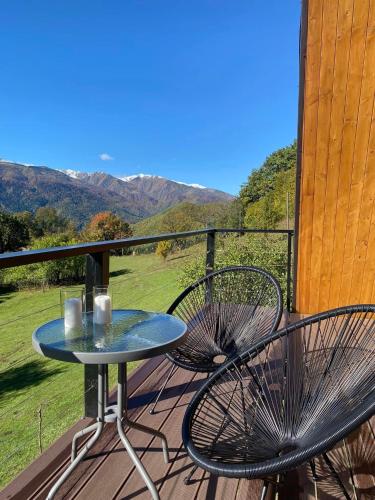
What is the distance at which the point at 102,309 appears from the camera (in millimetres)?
1298

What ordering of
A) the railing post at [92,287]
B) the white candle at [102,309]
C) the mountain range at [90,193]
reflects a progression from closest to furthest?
the white candle at [102,309]
the railing post at [92,287]
the mountain range at [90,193]

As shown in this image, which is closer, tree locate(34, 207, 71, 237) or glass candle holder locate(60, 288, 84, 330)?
glass candle holder locate(60, 288, 84, 330)

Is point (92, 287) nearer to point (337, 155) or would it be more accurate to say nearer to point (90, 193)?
point (337, 155)

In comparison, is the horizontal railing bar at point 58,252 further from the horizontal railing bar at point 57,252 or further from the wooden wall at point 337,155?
the wooden wall at point 337,155

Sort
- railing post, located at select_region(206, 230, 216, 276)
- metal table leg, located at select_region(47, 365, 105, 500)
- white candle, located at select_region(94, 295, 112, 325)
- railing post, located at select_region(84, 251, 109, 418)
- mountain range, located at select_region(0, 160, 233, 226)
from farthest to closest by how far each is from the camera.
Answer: mountain range, located at select_region(0, 160, 233, 226)
railing post, located at select_region(206, 230, 216, 276)
railing post, located at select_region(84, 251, 109, 418)
white candle, located at select_region(94, 295, 112, 325)
metal table leg, located at select_region(47, 365, 105, 500)

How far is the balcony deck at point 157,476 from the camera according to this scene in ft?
3.90

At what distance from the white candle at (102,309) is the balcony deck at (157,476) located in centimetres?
54

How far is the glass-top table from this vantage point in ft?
3.42

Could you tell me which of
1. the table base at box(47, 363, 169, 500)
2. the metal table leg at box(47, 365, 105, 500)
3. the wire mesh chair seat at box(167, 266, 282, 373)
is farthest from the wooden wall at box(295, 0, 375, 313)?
the metal table leg at box(47, 365, 105, 500)


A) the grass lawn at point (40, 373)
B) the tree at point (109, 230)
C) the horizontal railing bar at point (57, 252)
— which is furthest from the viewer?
the tree at point (109, 230)

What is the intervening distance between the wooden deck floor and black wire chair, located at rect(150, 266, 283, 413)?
302 millimetres

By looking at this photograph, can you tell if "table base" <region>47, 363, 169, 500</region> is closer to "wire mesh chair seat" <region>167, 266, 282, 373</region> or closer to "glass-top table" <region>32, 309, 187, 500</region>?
"glass-top table" <region>32, 309, 187, 500</region>

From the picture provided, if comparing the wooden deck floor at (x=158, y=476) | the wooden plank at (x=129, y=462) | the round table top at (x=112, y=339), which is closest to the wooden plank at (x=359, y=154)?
the wooden deck floor at (x=158, y=476)

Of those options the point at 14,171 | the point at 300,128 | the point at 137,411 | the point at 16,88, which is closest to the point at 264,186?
the point at 300,128
